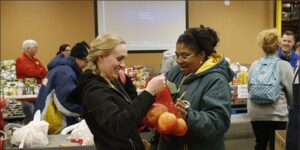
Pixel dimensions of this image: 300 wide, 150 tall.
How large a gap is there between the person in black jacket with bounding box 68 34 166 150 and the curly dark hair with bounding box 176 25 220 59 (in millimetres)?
274

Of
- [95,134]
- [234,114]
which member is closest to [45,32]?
[234,114]

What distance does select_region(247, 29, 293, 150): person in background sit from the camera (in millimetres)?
3164

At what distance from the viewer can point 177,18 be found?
7172 mm

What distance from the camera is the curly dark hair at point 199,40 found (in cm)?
170

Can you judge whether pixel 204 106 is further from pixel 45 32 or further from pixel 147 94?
pixel 45 32

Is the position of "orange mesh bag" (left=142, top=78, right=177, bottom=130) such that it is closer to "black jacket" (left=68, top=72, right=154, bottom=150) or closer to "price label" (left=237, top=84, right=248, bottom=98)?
"black jacket" (left=68, top=72, right=154, bottom=150)

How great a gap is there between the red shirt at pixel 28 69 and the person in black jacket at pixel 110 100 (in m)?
4.31

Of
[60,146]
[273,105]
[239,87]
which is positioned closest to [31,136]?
[60,146]

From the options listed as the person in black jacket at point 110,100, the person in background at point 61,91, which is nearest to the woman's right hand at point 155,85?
the person in black jacket at point 110,100

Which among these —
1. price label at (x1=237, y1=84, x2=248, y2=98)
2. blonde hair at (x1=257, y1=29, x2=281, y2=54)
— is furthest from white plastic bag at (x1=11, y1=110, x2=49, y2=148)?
price label at (x1=237, y1=84, x2=248, y2=98)

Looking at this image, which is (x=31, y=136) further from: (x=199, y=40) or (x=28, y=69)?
(x=28, y=69)

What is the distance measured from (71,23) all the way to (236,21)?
326 cm

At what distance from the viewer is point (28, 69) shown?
227 inches

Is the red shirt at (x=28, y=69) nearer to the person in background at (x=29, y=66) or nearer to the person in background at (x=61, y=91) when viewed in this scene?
the person in background at (x=29, y=66)
